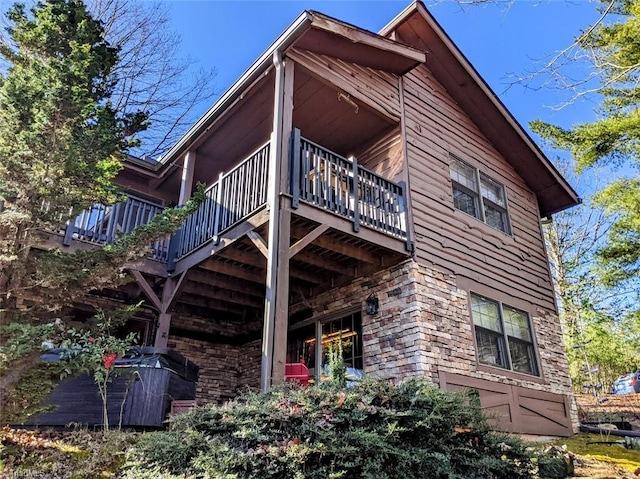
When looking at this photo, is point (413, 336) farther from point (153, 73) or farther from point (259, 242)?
point (153, 73)

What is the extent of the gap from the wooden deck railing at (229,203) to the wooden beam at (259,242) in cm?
33

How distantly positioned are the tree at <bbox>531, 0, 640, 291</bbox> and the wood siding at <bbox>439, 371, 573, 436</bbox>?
17.8 feet

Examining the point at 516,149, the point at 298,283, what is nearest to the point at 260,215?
the point at 298,283

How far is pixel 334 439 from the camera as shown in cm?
333

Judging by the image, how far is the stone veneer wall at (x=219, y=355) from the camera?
910cm

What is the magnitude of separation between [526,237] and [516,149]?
6.66 feet

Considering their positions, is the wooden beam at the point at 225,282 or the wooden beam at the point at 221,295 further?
the wooden beam at the point at 221,295

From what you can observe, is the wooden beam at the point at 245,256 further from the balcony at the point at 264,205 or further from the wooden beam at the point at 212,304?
the wooden beam at the point at 212,304

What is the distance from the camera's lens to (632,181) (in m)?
11.6

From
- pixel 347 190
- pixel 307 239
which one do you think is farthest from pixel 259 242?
pixel 347 190

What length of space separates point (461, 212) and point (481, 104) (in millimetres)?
2981

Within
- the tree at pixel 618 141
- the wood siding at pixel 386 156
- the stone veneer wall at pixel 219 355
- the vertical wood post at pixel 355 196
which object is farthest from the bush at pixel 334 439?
the tree at pixel 618 141

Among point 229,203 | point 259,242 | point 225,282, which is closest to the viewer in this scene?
point 259,242

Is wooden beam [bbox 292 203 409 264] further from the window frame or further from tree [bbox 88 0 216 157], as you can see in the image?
tree [bbox 88 0 216 157]
